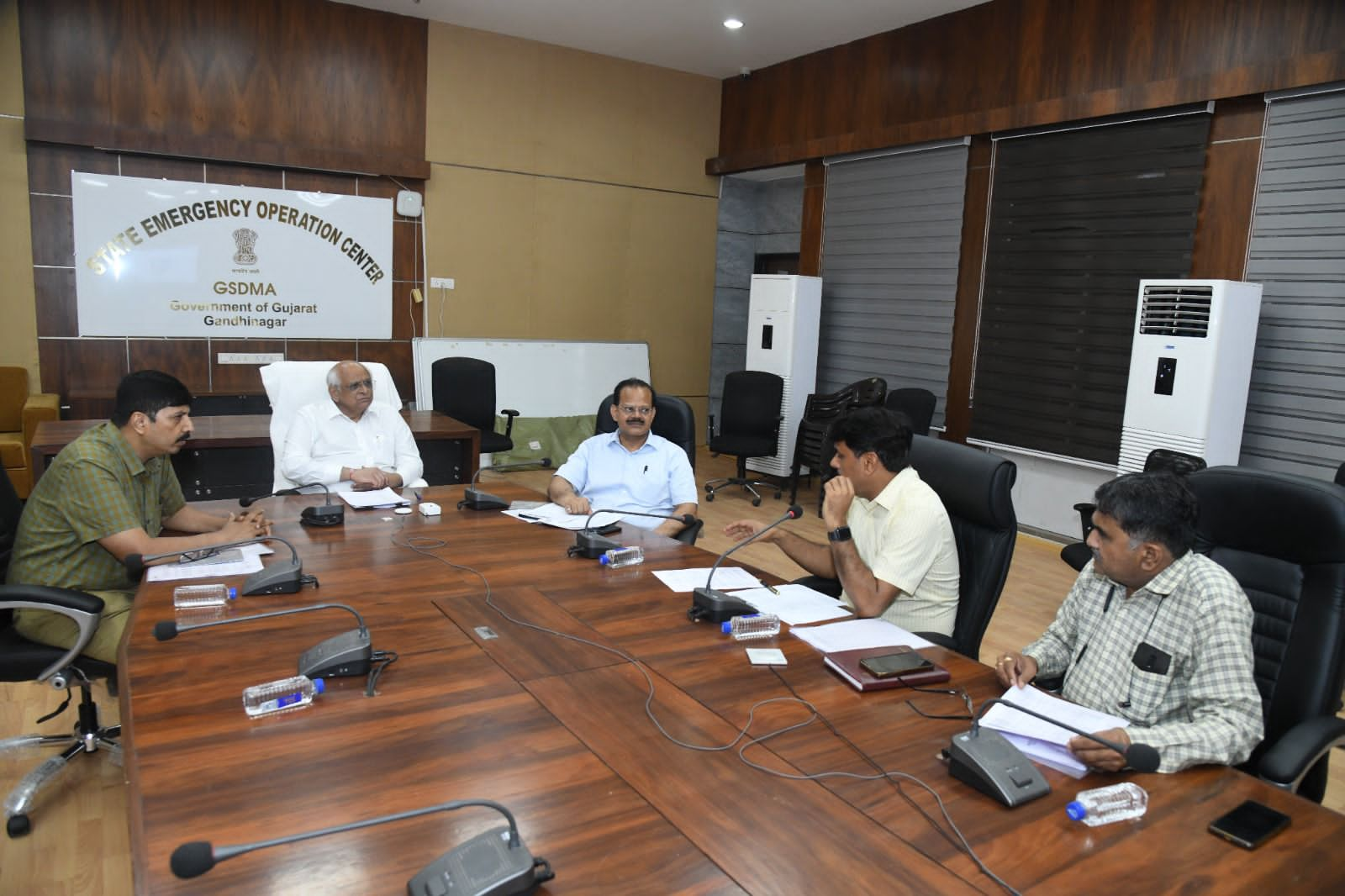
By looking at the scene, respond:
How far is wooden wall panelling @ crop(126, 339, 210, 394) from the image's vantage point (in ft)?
21.0

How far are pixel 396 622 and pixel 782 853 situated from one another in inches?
44.1

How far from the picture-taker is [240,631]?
191cm

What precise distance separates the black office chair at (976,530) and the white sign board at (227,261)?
581cm

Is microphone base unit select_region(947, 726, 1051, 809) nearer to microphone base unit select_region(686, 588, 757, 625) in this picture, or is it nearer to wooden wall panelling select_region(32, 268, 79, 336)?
microphone base unit select_region(686, 588, 757, 625)

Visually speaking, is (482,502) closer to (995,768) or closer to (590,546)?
(590,546)

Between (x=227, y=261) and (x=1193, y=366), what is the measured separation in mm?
6461

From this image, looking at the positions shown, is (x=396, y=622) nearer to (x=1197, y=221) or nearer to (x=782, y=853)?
(x=782, y=853)

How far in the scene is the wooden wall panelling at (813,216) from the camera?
7574 millimetres

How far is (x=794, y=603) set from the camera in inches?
88.8

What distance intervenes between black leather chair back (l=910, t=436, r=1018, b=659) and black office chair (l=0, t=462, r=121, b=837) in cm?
231

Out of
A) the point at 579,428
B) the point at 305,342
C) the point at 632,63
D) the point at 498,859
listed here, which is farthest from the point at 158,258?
the point at 498,859

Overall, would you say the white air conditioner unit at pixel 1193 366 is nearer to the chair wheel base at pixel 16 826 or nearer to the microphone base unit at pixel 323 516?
the microphone base unit at pixel 323 516

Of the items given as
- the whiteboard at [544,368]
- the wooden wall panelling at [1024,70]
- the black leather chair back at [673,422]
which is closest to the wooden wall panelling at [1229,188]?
the wooden wall panelling at [1024,70]

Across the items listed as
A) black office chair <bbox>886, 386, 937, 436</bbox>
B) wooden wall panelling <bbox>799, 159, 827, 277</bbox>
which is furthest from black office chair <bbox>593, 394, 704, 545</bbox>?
wooden wall panelling <bbox>799, 159, 827, 277</bbox>
